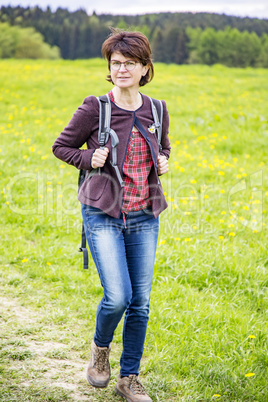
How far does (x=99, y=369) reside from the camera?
2.83 m

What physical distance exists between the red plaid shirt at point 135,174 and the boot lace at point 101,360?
2.89 feet

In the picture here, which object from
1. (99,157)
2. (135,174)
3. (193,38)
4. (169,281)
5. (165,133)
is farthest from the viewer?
(193,38)

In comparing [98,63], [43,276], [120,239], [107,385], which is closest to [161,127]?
[120,239]

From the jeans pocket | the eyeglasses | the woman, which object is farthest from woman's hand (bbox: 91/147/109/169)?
the eyeglasses

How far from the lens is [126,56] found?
8.54 ft

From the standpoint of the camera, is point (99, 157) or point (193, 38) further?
point (193, 38)

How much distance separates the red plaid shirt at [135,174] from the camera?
8.75 ft

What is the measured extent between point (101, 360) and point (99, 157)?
4.04ft

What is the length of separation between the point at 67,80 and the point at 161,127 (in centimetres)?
1537

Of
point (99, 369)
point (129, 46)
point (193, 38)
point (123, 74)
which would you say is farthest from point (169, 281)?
point (193, 38)

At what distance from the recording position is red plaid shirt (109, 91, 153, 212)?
2668mm

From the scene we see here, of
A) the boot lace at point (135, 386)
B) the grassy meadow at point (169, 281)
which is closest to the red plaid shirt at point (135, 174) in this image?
the boot lace at point (135, 386)

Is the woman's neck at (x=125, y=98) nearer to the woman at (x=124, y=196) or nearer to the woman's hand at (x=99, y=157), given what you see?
the woman at (x=124, y=196)

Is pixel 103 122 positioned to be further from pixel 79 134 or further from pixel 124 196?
pixel 124 196
